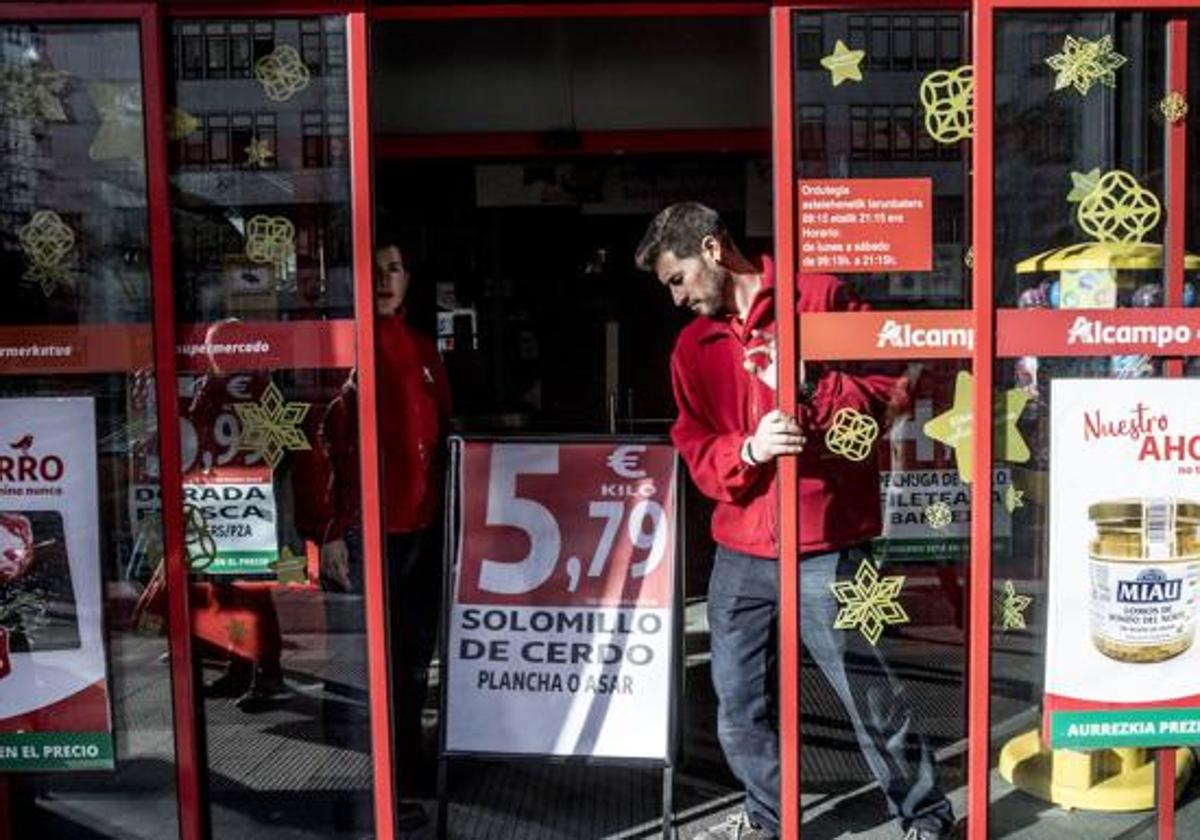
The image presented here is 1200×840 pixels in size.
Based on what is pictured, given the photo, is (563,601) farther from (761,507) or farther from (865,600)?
(865,600)

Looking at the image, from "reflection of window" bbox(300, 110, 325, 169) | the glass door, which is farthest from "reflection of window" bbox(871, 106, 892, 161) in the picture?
"reflection of window" bbox(300, 110, 325, 169)

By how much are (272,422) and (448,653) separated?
2.98 ft

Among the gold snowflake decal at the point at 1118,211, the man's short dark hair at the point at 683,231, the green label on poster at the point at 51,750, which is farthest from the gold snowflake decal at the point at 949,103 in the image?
the green label on poster at the point at 51,750

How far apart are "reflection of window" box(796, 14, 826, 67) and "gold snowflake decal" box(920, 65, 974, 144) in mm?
305

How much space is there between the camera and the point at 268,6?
3258mm

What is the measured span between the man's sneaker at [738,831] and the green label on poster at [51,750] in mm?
1761

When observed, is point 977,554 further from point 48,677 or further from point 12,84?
point 12,84

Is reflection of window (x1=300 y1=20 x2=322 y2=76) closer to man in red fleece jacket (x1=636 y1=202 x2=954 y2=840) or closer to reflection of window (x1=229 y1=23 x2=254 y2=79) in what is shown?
reflection of window (x1=229 y1=23 x2=254 y2=79)

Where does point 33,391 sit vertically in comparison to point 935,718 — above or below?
above

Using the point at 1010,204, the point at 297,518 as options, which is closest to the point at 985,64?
the point at 1010,204

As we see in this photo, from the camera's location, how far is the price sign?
3.70 metres

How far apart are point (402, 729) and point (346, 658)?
0.70 meters

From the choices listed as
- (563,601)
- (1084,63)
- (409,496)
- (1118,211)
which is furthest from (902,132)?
(409,496)

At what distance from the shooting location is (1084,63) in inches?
130
